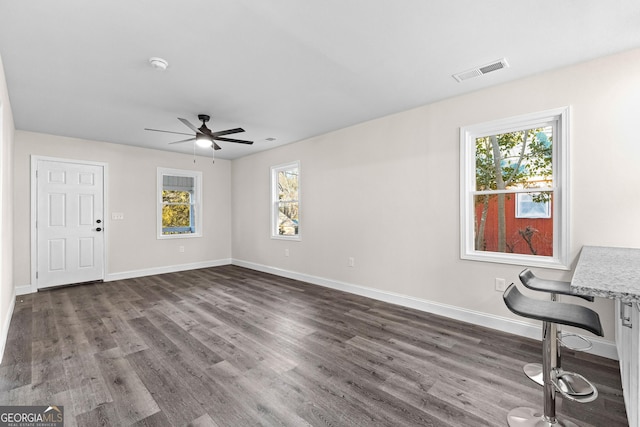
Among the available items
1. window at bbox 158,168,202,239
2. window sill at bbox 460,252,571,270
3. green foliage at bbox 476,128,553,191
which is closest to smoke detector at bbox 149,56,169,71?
green foliage at bbox 476,128,553,191

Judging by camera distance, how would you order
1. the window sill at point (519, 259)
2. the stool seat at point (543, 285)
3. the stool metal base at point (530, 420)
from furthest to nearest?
the window sill at point (519, 259) → the stool seat at point (543, 285) → the stool metal base at point (530, 420)

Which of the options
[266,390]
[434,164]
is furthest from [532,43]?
[266,390]

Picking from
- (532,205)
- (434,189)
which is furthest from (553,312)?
(434,189)

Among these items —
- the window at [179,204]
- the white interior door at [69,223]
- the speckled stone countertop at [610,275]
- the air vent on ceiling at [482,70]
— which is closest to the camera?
the speckled stone countertop at [610,275]

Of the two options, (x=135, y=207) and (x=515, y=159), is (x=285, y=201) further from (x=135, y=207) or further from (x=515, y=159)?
(x=515, y=159)

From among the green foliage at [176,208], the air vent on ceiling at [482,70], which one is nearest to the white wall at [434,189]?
the air vent on ceiling at [482,70]

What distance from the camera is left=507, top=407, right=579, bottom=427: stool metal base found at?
5.70 ft

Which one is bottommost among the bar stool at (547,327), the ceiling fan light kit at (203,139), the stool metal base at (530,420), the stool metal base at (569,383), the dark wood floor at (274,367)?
the dark wood floor at (274,367)

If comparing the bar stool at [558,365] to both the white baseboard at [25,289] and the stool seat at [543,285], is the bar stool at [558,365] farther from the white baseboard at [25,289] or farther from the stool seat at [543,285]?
the white baseboard at [25,289]

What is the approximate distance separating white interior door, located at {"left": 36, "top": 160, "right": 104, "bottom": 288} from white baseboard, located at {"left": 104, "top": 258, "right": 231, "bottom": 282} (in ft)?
0.73

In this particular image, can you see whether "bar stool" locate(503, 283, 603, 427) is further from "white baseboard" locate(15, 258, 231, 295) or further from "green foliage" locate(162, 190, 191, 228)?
"green foliage" locate(162, 190, 191, 228)

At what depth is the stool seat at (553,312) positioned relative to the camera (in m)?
1.52

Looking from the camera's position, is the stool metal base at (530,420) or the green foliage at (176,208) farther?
the green foliage at (176,208)

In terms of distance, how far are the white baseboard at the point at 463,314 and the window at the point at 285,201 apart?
3.90 feet
